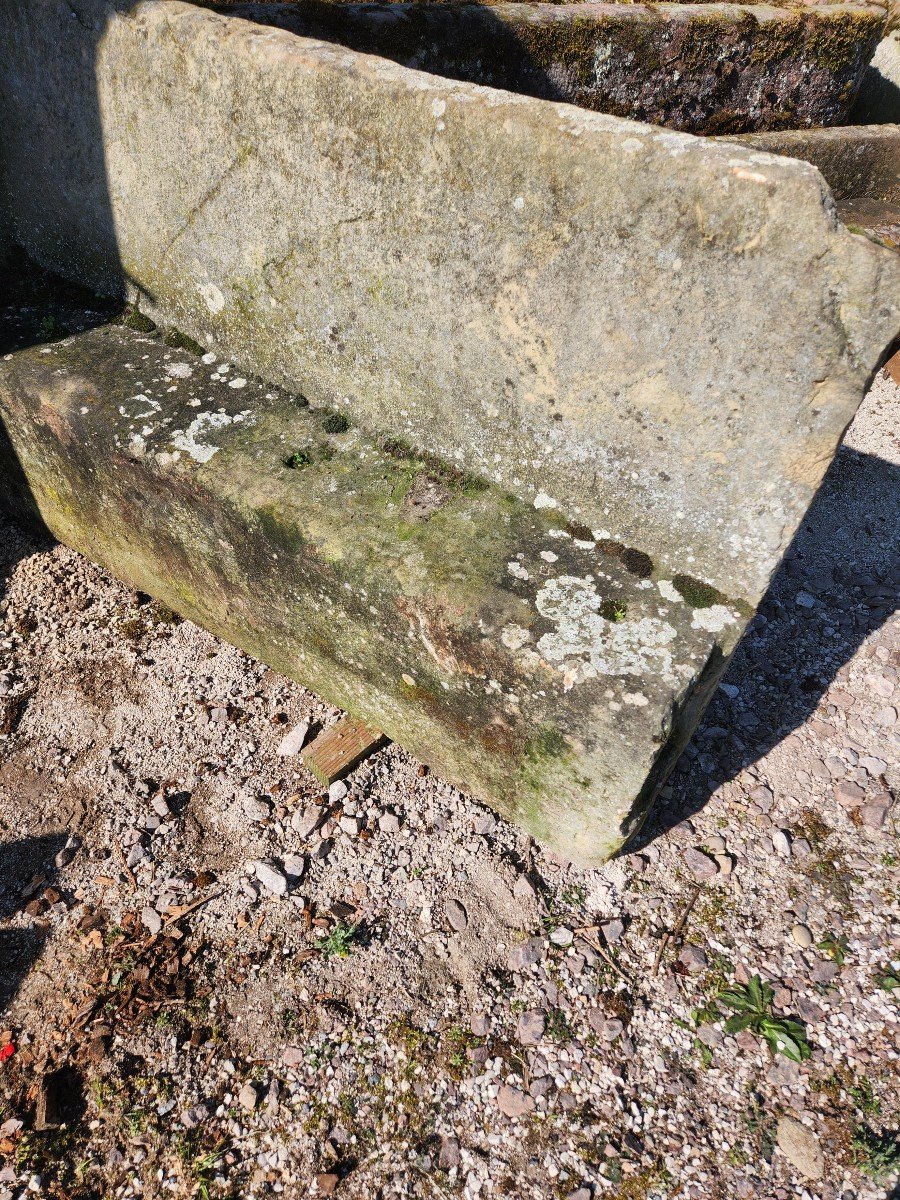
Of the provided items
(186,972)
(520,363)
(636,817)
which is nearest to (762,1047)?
(636,817)

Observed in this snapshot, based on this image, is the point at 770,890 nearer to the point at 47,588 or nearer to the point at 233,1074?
the point at 233,1074

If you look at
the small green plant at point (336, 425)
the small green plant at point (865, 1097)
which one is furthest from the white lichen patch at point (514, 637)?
the small green plant at point (865, 1097)

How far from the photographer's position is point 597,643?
8.16 ft

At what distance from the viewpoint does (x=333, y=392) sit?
3.24 m

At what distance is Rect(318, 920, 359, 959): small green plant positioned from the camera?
9.16 ft

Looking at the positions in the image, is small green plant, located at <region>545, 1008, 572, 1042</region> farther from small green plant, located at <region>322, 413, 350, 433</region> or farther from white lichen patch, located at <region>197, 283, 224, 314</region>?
white lichen patch, located at <region>197, 283, 224, 314</region>

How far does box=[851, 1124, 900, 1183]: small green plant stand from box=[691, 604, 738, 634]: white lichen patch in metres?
1.65

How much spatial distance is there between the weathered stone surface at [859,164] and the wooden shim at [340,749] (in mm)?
4795

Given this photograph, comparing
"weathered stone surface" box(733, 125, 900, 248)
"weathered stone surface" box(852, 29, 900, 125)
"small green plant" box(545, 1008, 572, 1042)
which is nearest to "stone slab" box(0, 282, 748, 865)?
"small green plant" box(545, 1008, 572, 1042)

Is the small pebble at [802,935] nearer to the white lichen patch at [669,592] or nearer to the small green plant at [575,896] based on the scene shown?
the small green plant at [575,896]

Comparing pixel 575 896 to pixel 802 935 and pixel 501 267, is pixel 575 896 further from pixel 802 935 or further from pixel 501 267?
pixel 501 267

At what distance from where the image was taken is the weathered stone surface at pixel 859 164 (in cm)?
533

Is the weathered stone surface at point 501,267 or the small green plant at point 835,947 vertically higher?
the weathered stone surface at point 501,267

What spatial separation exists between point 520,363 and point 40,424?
238 centimetres
